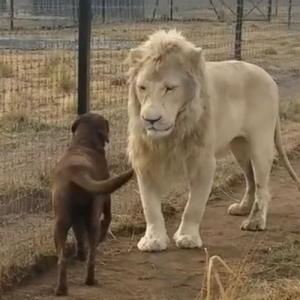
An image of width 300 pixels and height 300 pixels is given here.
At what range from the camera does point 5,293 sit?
588 centimetres

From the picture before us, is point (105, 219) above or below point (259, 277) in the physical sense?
above

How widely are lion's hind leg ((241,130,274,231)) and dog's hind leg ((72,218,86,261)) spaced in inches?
65.5

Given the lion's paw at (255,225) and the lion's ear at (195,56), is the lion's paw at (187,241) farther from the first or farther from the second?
the lion's ear at (195,56)

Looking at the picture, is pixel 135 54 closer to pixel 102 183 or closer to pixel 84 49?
pixel 84 49

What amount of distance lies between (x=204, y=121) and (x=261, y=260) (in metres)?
1.07

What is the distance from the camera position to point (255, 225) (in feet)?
25.1

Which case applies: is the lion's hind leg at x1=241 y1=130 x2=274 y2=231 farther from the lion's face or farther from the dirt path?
the lion's face

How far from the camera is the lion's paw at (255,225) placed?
7.65 meters

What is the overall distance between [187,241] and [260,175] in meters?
1.12

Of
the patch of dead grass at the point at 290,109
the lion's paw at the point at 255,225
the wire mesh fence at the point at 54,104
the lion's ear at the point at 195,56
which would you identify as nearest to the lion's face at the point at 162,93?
the lion's ear at the point at 195,56

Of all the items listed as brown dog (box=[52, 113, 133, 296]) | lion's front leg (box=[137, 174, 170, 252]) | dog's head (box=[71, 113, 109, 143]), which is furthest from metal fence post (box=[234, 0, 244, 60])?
brown dog (box=[52, 113, 133, 296])

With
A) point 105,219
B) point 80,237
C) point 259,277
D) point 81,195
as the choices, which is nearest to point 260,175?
point 259,277

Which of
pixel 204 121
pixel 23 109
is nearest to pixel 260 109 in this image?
pixel 204 121

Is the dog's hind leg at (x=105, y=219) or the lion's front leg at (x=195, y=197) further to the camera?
the lion's front leg at (x=195, y=197)
